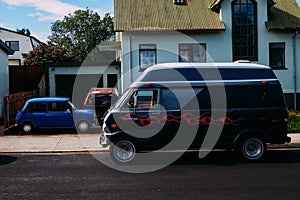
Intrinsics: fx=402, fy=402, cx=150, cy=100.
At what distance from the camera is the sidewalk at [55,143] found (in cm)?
1305

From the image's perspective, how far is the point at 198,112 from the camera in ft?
35.4

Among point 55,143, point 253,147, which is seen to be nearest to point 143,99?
point 253,147

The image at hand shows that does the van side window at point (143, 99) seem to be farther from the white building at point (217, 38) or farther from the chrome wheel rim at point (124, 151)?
the white building at point (217, 38)

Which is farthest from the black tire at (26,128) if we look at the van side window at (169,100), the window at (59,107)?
the van side window at (169,100)

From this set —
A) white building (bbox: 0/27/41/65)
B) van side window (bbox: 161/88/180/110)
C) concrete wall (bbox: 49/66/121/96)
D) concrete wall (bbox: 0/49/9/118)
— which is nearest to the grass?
van side window (bbox: 161/88/180/110)

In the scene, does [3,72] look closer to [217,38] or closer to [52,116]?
[52,116]

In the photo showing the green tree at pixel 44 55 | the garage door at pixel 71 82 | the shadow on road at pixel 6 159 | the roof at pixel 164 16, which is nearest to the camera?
the shadow on road at pixel 6 159

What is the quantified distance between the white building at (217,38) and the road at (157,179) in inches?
500

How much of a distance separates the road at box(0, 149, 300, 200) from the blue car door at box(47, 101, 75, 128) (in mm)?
4647

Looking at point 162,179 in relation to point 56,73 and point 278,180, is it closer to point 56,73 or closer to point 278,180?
point 278,180

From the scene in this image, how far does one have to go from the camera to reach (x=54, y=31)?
80.8 meters

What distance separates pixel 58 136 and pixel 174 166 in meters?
6.74

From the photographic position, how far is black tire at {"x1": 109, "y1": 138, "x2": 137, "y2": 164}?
10742mm

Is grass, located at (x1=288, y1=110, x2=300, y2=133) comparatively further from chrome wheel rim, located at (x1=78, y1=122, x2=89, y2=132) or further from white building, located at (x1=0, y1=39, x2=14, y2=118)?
white building, located at (x1=0, y1=39, x2=14, y2=118)
